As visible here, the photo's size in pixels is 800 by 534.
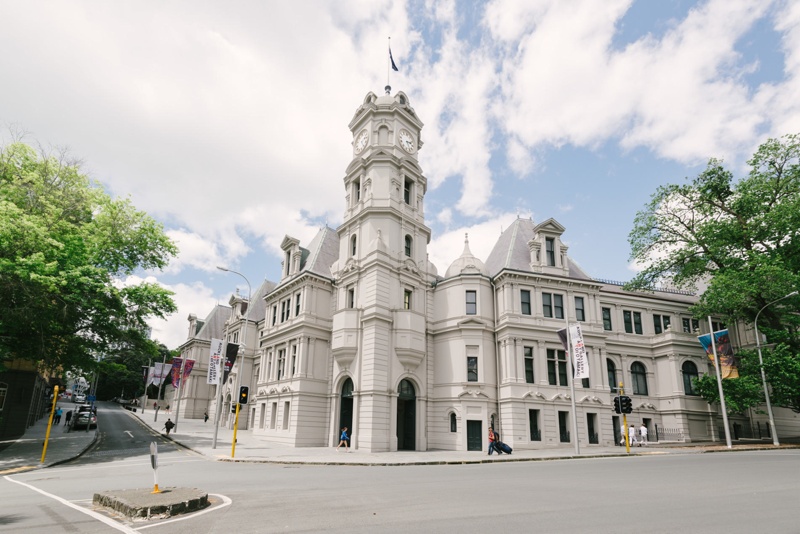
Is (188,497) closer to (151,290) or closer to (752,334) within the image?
(151,290)

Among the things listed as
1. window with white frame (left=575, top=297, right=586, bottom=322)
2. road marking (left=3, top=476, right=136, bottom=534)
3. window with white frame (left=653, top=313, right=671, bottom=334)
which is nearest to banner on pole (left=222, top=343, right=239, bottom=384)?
road marking (left=3, top=476, right=136, bottom=534)

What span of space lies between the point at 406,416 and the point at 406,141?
77.0ft

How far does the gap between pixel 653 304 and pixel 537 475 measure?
30710 millimetres

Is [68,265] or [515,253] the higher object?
[515,253]

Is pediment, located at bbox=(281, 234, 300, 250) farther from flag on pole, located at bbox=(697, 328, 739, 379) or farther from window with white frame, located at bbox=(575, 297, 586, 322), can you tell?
flag on pole, located at bbox=(697, 328, 739, 379)

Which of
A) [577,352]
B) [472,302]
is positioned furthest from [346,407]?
[577,352]

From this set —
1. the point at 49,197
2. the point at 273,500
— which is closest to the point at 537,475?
the point at 273,500

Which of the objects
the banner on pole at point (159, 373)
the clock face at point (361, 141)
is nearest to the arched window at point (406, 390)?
the clock face at point (361, 141)

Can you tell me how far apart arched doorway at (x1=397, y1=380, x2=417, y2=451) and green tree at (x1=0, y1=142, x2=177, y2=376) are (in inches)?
671

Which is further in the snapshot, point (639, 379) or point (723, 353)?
point (639, 379)

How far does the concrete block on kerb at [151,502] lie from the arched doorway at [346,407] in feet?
78.4

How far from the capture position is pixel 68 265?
20.8 m

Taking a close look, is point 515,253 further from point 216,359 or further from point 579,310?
point 216,359

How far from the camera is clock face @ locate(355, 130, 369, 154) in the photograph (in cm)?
3997
